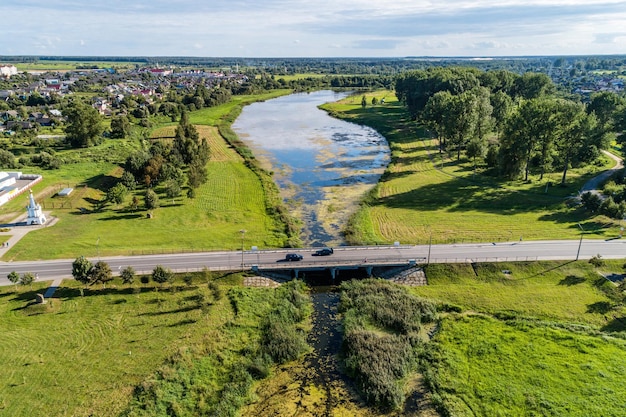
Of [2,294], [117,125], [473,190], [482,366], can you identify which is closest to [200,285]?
[2,294]

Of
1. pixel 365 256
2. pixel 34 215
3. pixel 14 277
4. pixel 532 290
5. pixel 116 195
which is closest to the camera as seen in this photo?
pixel 14 277

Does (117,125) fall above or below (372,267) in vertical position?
above

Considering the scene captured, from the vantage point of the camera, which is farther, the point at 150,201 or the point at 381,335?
the point at 150,201

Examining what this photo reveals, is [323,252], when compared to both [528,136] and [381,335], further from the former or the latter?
[528,136]

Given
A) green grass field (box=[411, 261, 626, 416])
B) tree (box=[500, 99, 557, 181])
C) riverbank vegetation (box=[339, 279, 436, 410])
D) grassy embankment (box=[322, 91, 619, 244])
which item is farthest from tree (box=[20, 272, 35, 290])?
tree (box=[500, 99, 557, 181])

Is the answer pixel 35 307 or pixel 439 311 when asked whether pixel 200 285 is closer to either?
pixel 35 307

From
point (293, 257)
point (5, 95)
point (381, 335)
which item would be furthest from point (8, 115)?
point (381, 335)
